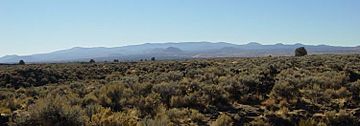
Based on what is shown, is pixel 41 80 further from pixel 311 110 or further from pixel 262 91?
pixel 311 110

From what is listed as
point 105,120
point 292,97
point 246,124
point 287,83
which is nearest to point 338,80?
point 287,83

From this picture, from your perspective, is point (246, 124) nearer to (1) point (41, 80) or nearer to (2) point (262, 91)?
(2) point (262, 91)

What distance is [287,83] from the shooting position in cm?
2159

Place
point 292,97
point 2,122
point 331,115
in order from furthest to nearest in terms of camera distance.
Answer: point 292,97 < point 331,115 < point 2,122

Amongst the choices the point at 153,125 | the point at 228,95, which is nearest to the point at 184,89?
the point at 228,95

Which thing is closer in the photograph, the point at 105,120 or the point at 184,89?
the point at 105,120

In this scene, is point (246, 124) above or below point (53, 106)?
below

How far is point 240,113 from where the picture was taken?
54.9 feet

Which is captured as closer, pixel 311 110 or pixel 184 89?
pixel 311 110

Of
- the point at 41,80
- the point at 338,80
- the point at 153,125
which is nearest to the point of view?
the point at 153,125

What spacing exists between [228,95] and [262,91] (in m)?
2.71

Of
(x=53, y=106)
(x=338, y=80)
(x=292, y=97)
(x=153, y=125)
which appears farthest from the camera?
(x=338, y=80)

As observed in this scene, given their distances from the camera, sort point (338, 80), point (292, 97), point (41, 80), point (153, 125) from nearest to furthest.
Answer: point (153, 125) < point (292, 97) < point (338, 80) < point (41, 80)

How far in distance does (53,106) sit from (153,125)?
3085mm
